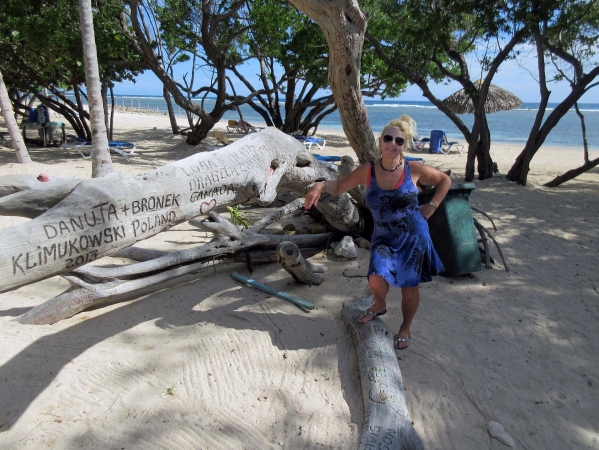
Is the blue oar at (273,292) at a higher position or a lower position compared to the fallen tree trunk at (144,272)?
lower

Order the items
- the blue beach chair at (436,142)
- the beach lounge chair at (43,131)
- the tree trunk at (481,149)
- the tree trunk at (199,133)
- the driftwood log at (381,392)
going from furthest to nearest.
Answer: the blue beach chair at (436,142), the tree trunk at (199,133), the beach lounge chair at (43,131), the tree trunk at (481,149), the driftwood log at (381,392)

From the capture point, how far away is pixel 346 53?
3.47 metres

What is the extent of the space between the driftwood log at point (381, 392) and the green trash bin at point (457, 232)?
140cm

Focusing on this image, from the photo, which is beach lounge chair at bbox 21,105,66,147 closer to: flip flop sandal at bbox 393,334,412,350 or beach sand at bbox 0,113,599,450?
beach sand at bbox 0,113,599,450

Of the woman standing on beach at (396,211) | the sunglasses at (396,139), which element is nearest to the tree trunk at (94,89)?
the woman standing on beach at (396,211)

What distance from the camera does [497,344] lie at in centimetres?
295

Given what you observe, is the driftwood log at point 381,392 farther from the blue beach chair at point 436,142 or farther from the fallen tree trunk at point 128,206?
the blue beach chair at point 436,142

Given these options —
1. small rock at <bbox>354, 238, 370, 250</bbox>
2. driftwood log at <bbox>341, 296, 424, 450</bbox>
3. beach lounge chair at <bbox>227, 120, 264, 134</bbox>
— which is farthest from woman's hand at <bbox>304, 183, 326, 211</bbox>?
beach lounge chair at <bbox>227, 120, 264, 134</bbox>

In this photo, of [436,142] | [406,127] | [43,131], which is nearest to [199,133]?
[43,131]

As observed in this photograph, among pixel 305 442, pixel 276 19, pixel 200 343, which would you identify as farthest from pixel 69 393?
pixel 276 19

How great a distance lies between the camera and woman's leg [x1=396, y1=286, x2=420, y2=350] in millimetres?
2680

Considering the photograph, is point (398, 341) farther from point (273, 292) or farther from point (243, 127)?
point (243, 127)

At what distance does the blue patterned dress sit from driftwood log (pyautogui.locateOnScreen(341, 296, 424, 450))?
0.44 meters

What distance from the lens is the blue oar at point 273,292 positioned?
11.0ft
